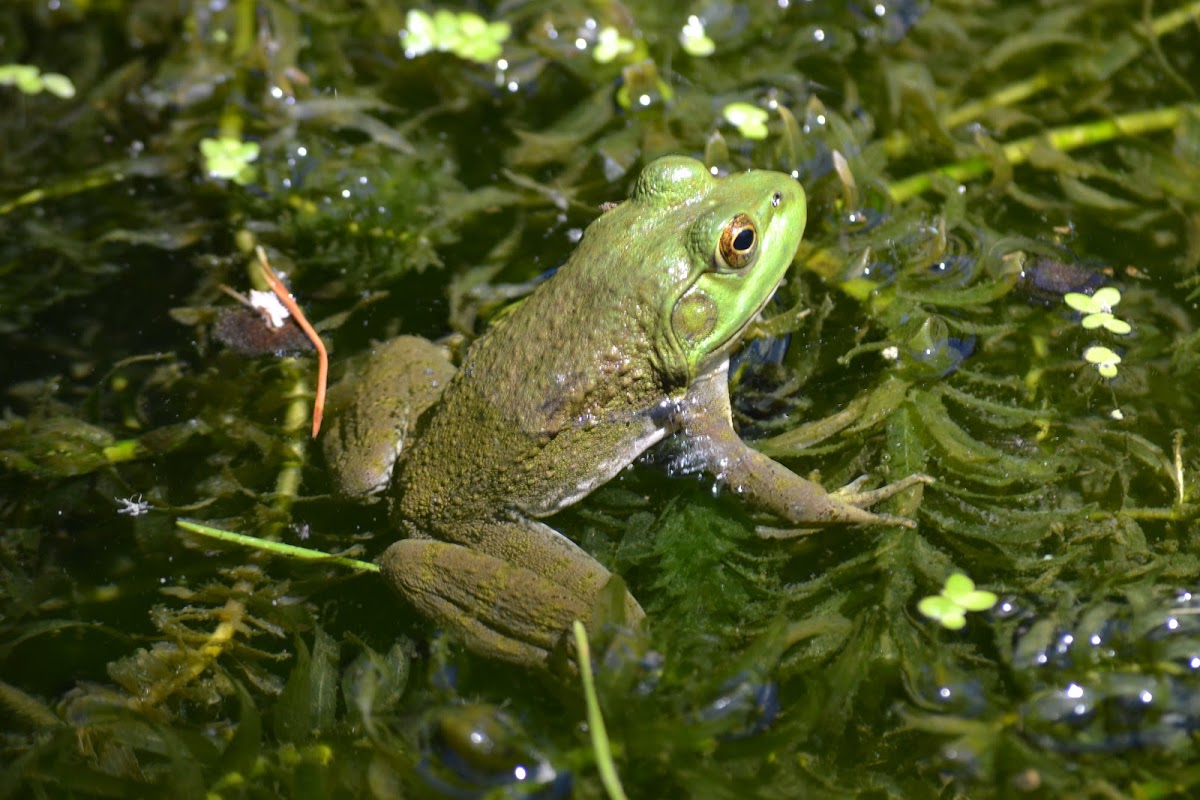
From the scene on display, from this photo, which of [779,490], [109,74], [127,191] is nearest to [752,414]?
[779,490]

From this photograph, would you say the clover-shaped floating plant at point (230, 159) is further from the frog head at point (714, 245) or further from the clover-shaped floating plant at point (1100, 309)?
the clover-shaped floating plant at point (1100, 309)

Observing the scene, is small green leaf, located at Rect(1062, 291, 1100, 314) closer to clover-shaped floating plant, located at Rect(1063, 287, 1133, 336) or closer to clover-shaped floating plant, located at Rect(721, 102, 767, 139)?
clover-shaped floating plant, located at Rect(1063, 287, 1133, 336)

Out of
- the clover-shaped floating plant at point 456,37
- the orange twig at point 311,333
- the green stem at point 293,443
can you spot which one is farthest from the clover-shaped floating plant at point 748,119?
the green stem at point 293,443

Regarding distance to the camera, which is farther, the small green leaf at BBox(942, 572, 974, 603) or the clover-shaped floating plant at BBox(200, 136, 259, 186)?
the clover-shaped floating plant at BBox(200, 136, 259, 186)

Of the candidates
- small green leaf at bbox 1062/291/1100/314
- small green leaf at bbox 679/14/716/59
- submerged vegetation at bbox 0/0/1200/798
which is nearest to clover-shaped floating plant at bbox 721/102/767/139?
submerged vegetation at bbox 0/0/1200/798

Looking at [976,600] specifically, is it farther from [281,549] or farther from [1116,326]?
[281,549]

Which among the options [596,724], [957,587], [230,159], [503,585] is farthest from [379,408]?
[957,587]

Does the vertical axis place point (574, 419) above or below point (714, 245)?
below

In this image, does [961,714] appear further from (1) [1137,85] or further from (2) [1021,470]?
(1) [1137,85]
